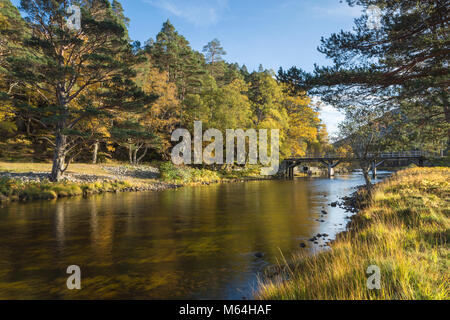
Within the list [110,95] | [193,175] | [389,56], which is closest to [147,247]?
[389,56]

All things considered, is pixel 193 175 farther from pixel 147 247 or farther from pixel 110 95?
pixel 147 247

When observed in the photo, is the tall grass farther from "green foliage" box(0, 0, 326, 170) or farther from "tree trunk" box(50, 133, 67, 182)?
"green foliage" box(0, 0, 326, 170)

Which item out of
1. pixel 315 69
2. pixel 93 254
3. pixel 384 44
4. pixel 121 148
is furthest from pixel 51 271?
pixel 121 148

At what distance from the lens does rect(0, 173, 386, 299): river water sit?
18.3ft

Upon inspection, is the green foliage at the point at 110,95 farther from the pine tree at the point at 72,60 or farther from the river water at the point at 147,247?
the river water at the point at 147,247

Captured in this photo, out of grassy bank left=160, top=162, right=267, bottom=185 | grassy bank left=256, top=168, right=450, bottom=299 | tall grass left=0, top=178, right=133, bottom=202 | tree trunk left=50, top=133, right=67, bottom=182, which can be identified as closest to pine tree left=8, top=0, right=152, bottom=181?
tree trunk left=50, top=133, right=67, bottom=182

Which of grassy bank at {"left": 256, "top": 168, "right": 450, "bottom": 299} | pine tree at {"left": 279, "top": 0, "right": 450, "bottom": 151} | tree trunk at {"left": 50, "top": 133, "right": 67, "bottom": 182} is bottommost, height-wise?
grassy bank at {"left": 256, "top": 168, "right": 450, "bottom": 299}

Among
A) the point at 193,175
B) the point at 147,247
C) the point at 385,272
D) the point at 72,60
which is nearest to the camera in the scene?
the point at 385,272

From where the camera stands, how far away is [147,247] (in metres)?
8.30

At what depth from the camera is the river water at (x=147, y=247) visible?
5582 millimetres

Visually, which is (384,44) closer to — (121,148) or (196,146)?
(196,146)

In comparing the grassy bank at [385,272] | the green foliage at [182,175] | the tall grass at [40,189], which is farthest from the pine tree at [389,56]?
the green foliage at [182,175]

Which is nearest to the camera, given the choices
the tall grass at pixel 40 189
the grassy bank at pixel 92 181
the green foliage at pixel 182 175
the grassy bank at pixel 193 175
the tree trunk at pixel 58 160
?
the tall grass at pixel 40 189

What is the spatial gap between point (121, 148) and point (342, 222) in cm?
3553
